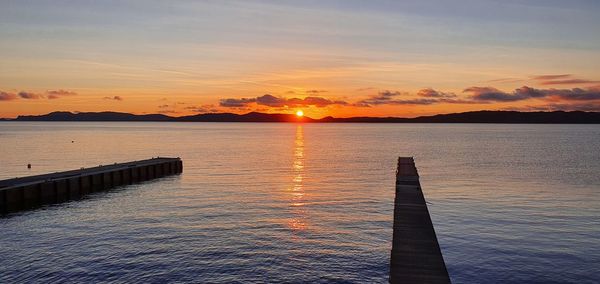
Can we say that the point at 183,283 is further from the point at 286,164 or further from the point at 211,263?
the point at 286,164

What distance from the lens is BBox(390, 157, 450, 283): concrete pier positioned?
20375 millimetres

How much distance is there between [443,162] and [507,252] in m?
63.1

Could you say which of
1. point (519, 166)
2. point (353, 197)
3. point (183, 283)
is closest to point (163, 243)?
point (183, 283)

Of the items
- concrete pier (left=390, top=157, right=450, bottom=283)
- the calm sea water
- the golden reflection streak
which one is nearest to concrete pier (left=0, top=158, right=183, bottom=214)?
the calm sea water

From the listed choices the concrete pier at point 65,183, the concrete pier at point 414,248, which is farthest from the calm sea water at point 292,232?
the concrete pier at point 65,183

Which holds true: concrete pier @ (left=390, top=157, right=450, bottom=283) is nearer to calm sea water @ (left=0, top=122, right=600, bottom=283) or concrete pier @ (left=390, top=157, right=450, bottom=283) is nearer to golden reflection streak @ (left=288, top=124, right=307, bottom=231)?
calm sea water @ (left=0, top=122, right=600, bottom=283)

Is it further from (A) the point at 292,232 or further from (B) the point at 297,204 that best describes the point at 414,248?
(B) the point at 297,204

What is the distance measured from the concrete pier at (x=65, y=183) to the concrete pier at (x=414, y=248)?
31.9m

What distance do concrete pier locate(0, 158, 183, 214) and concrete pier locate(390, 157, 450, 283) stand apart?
31930 mm

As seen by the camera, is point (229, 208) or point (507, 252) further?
point (229, 208)

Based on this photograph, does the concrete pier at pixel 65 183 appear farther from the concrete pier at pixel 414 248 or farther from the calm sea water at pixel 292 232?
the concrete pier at pixel 414 248

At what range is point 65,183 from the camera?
49312 millimetres

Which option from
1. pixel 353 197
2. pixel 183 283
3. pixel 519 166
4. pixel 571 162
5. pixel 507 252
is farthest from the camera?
pixel 571 162

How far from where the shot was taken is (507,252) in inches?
1131
